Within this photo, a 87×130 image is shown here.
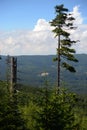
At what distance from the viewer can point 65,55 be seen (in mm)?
42125

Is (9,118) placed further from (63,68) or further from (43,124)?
(63,68)

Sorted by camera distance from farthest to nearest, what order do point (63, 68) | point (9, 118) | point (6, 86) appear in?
point (63, 68) → point (6, 86) → point (9, 118)

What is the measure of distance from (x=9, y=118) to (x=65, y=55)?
2772 cm

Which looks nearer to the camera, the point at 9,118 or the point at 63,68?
the point at 9,118

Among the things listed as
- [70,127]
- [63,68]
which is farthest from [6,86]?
[63,68]

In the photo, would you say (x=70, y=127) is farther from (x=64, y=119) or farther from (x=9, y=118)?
(x=9, y=118)

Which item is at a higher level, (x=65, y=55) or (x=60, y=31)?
(x=60, y=31)

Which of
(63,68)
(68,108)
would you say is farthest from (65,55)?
(68,108)

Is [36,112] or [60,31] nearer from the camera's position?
[36,112]

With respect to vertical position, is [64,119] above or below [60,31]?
below

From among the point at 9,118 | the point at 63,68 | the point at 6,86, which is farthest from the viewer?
the point at 63,68

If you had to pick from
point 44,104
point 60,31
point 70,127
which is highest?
point 60,31

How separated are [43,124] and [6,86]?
2342mm

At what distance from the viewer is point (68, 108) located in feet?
53.3
